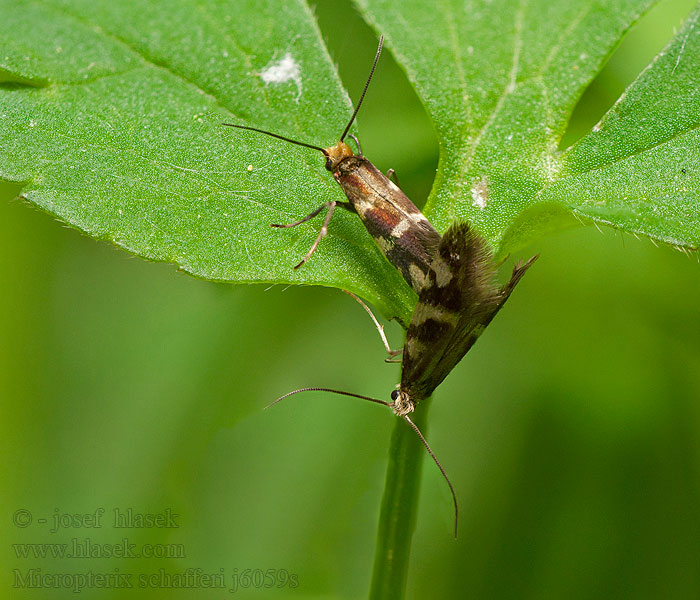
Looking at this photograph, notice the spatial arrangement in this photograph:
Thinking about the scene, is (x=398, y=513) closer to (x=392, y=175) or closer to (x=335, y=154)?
(x=335, y=154)

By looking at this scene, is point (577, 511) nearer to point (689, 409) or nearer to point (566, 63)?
point (689, 409)

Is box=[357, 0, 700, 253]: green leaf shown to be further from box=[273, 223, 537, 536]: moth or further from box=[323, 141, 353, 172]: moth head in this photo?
box=[323, 141, 353, 172]: moth head

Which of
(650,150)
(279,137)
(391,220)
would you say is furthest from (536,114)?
(279,137)

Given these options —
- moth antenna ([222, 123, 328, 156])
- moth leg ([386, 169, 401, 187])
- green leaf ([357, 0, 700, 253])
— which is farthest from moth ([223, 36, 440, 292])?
moth leg ([386, 169, 401, 187])

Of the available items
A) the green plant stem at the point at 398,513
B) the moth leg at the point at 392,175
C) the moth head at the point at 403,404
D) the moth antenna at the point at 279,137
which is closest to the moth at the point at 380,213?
the moth antenna at the point at 279,137

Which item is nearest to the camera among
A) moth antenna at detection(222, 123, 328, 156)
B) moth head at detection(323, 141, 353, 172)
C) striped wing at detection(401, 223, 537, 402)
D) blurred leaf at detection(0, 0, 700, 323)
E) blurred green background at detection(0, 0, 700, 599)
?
striped wing at detection(401, 223, 537, 402)

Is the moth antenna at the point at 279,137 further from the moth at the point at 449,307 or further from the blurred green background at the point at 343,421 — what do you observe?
the blurred green background at the point at 343,421

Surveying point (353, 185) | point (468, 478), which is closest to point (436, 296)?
point (353, 185)
